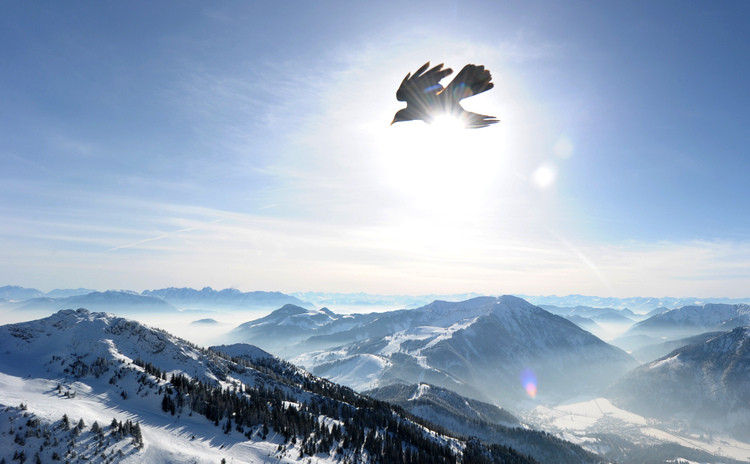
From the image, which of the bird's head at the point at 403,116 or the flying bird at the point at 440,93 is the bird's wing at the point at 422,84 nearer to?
the flying bird at the point at 440,93

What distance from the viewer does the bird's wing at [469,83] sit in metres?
11.4

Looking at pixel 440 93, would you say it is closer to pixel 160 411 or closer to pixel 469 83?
pixel 469 83

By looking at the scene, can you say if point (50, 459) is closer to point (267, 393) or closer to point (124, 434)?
point (124, 434)

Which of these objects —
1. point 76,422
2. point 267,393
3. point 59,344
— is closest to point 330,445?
point 267,393

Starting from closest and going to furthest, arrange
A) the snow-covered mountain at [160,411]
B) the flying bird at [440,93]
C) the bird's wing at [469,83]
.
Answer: the bird's wing at [469,83]
the flying bird at [440,93]
the snow-covered mountain at [160,411]

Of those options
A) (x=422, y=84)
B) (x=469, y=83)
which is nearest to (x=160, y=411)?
(x=422, y=84)

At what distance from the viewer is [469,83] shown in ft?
39.0

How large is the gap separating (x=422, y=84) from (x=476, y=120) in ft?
8.63

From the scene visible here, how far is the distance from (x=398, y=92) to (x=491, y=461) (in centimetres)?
19865

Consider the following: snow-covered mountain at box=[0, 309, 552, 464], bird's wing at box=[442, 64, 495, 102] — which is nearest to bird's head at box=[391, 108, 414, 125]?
bird's wing at box=[442, 64, 495, 102]

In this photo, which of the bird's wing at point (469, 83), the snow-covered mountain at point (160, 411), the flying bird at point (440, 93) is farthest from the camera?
the snow-covered mountain at point (160, 411)

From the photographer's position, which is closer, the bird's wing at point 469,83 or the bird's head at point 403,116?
the bird's wing at point 469,83

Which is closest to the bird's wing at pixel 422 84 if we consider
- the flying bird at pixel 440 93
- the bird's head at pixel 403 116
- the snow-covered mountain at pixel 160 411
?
the flying bird at pixel 440 93

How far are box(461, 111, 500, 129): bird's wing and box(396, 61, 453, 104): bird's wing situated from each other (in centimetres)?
154
